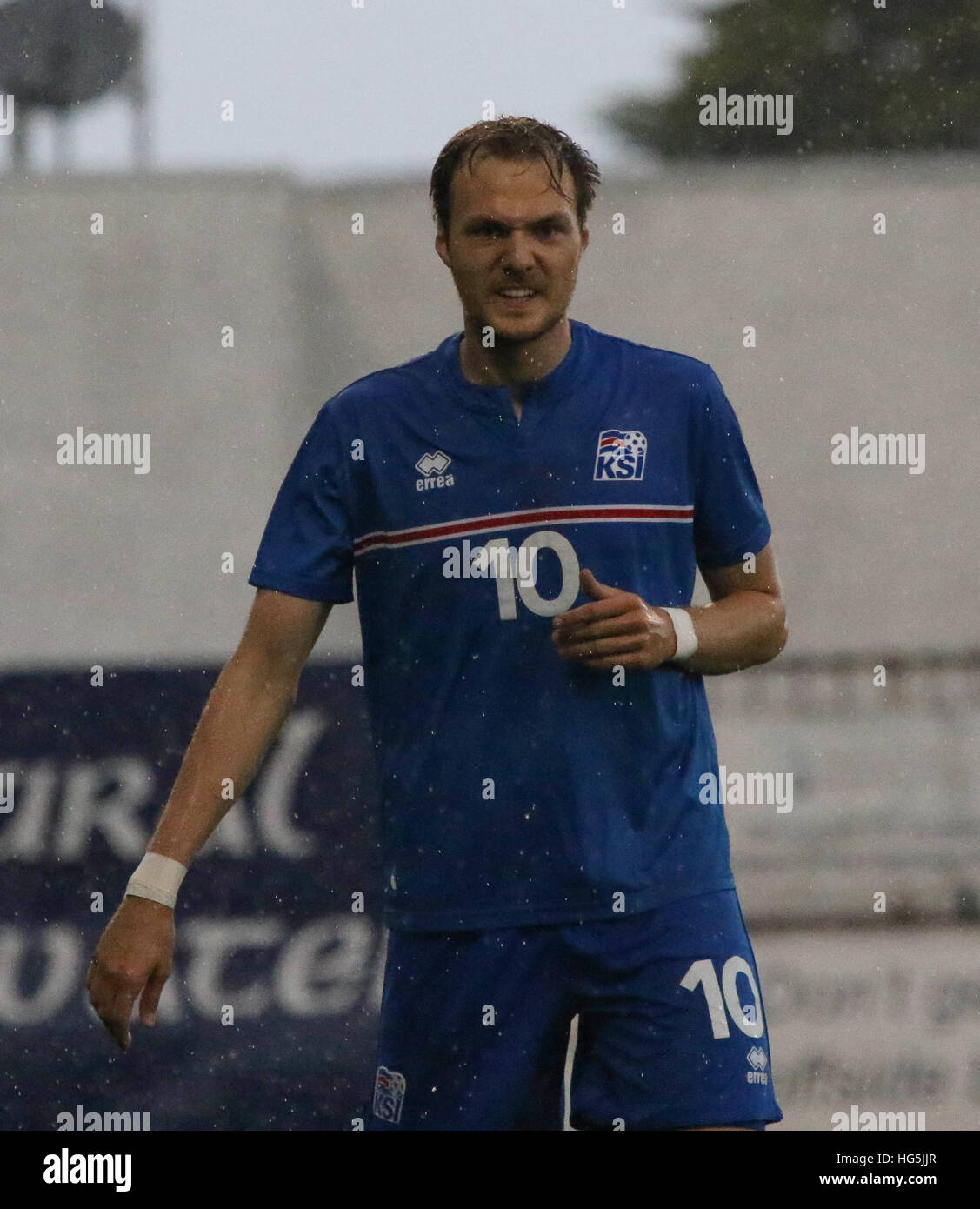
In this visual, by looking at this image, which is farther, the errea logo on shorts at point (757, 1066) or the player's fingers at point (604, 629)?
the errea logo on shorts at point (757, 1066)

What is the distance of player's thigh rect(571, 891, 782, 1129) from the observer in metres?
2.20

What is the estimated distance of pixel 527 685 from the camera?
2.26m

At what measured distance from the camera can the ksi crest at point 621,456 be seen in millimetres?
2309

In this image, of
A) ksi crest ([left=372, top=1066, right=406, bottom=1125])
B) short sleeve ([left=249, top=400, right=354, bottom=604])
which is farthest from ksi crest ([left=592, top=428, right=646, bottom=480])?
ksi crest ([left=372, top=1066, right=406, bottom=1125])

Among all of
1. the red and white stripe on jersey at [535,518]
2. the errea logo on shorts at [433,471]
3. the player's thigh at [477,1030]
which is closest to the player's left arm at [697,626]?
the red and white stripe on jersey at [535,518]

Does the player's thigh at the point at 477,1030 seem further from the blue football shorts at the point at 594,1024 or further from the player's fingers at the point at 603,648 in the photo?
the player's fingers at the point at 603,648

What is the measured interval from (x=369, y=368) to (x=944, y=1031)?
215 centimetres

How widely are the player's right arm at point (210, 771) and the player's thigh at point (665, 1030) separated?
51 cm

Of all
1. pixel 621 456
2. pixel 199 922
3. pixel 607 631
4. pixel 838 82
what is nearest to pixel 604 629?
pixel 607 631

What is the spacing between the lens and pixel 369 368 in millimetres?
4453
